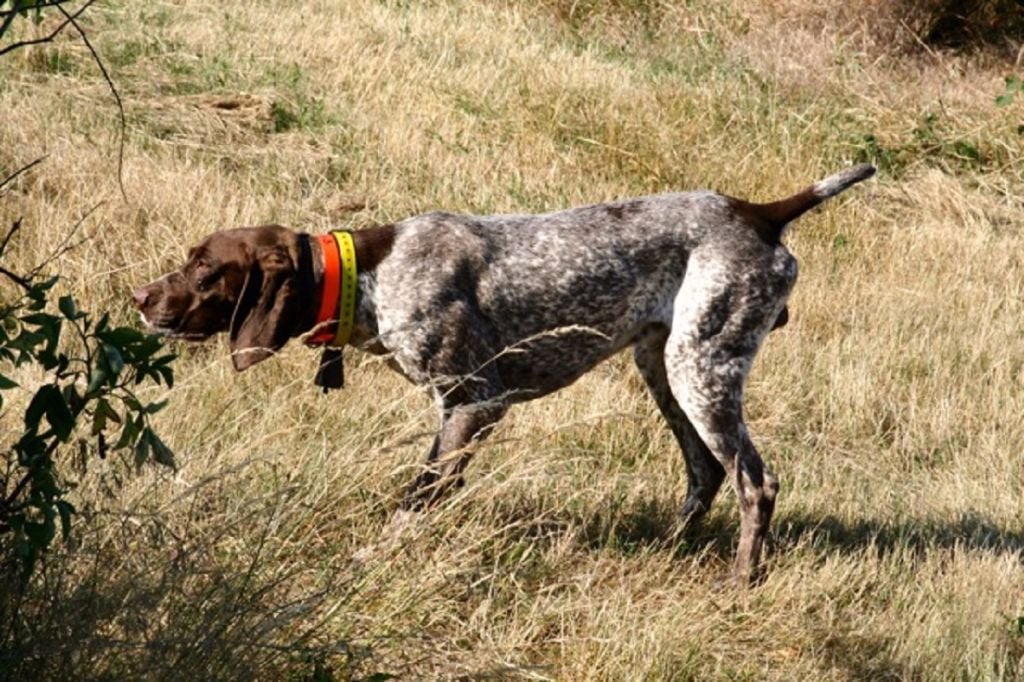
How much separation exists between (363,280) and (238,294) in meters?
0.42

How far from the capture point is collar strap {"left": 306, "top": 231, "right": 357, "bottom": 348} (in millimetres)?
5918

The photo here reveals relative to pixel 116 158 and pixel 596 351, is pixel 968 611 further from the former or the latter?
pixel 116 158

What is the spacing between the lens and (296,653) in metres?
4.59

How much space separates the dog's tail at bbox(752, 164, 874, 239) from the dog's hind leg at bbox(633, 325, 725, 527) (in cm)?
63

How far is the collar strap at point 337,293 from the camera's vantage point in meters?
5.92

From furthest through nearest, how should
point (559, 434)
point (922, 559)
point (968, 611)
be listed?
1. point (559, 434)
2. point (922, 559)
3. point (968, 611)

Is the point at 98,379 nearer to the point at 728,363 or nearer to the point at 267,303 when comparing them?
the point at 267,303

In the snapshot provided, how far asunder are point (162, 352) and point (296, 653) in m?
2.73

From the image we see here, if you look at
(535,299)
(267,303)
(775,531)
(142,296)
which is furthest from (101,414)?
(775,531)

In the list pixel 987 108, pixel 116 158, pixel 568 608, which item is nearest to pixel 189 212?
pixel 116 158

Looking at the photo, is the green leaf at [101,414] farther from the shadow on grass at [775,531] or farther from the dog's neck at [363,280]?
the shadow on grass at [775,531]

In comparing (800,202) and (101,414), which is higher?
(101,414)

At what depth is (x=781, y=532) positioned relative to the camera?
6.70m

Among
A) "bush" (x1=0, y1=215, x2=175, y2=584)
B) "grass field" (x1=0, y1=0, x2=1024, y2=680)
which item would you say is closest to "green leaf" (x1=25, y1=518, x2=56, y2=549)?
"bush" (x1=0, y1=215, x2=175, y2=584)
